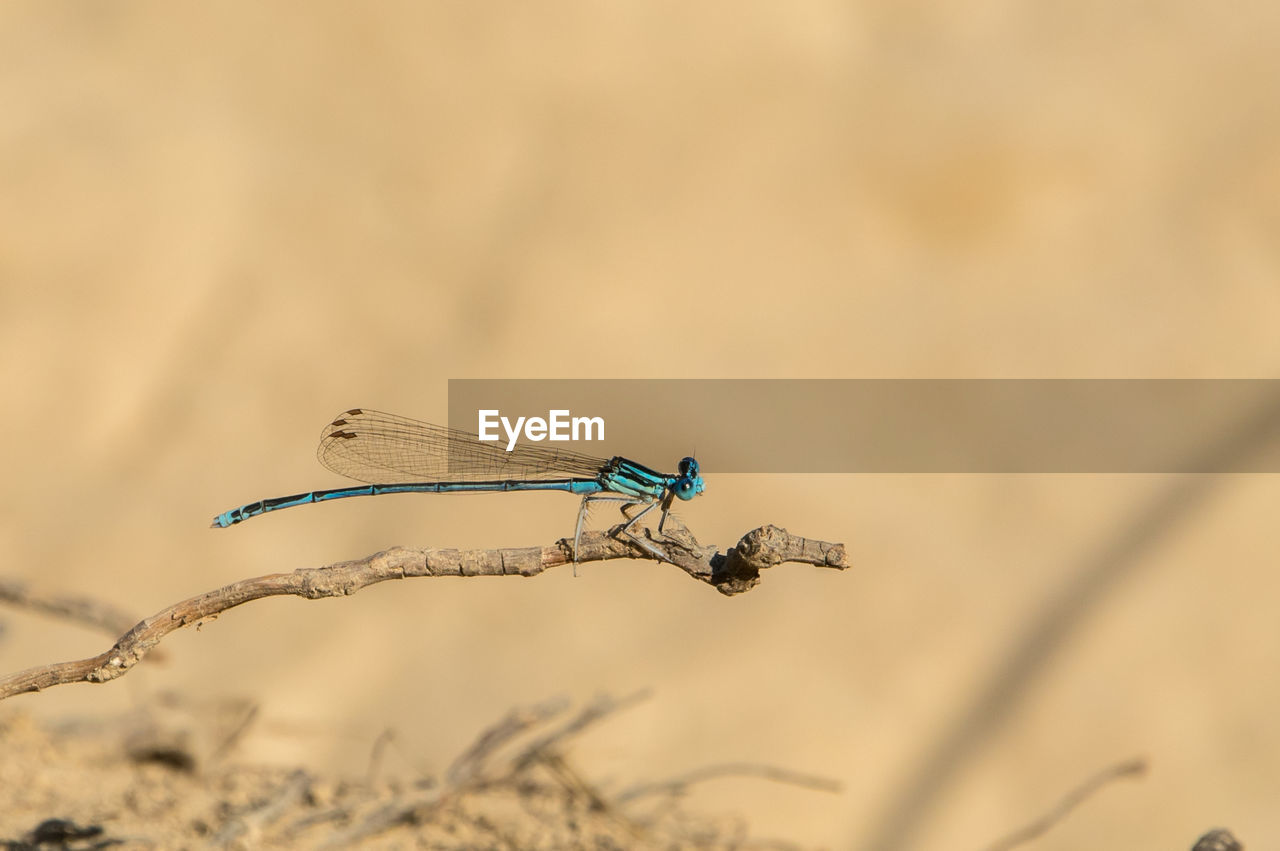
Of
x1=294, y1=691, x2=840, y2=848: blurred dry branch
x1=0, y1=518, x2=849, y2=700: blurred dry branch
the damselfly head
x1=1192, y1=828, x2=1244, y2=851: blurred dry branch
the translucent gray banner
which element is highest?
the translucent gray banner

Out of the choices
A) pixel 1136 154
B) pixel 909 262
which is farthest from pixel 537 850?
pixel 1136 154

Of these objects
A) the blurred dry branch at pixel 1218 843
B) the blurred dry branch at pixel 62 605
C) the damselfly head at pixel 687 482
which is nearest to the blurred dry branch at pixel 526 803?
the damselfly head at pixel 687 482

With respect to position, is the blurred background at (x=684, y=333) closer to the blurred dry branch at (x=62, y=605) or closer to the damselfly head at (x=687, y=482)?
the blurred dry branch at (x=62, y=605)

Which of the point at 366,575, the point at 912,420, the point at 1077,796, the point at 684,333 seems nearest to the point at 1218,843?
the point at 366,575

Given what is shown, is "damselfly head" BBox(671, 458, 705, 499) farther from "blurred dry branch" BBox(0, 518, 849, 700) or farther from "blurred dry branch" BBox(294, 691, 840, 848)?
"blurred dry branch" BBox(0, 518, 849, 700)

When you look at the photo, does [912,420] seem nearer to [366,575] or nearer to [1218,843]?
[1218,843]

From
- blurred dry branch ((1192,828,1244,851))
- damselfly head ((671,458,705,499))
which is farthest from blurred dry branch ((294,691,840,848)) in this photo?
blurred dry branch ((1192,828,1244,851))
